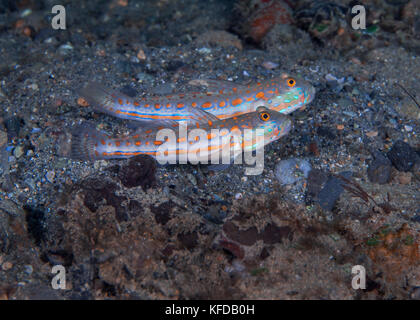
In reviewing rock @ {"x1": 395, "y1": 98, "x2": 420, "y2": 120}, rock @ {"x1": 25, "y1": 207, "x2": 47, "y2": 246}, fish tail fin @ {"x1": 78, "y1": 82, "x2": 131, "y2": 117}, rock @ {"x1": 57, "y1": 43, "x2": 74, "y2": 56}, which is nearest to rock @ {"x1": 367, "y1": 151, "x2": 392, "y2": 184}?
rock @ {"x1": 395, "y1": 98, "x2": 420, "y2": 120}

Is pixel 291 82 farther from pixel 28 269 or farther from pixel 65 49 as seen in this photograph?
pixel 65 49

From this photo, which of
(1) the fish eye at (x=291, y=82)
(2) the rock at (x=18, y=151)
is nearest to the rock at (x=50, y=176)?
(2) the rock at (x=18, y=151)

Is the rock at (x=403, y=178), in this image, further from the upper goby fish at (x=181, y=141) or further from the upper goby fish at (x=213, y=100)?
the upper goby fish at (x=181, y=141)

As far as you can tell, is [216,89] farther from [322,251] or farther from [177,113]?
[322,251]

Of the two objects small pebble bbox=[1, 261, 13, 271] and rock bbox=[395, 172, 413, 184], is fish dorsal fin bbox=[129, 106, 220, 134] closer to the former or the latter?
small pebble bbox=[1, 261, 13, 271]

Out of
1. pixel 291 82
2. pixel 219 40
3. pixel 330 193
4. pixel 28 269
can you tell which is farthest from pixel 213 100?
pixel 28 269

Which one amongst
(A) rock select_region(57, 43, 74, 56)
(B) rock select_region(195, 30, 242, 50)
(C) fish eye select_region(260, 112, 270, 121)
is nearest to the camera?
(C) fish eye select_region(260, 112, 270, 121)

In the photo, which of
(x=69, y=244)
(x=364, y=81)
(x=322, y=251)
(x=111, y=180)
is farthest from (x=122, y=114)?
(x=364, y=81)
